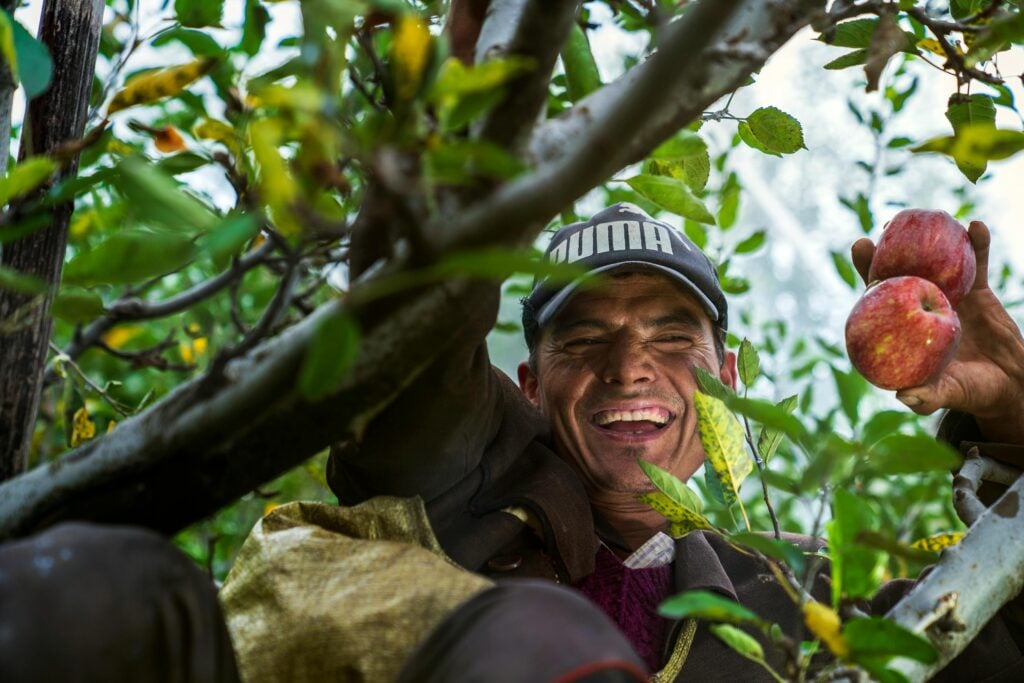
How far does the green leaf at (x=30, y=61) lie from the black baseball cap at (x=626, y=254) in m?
0.98

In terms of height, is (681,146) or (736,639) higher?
(681,146)

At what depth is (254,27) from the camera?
54.6 inches

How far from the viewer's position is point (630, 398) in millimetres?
1880

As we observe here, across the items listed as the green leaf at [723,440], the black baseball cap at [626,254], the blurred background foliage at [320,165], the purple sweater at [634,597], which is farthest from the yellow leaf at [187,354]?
the green leaf at [723,440]

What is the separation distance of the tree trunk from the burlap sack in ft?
1.03

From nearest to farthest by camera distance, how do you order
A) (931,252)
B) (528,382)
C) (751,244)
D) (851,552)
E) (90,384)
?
(851,552) → (931,252) → (90,384) → (528,382) → (751,244)

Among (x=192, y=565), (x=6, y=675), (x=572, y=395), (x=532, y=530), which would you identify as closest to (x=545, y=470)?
(x=532, y=530)

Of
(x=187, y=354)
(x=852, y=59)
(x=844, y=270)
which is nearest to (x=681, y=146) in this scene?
(x=852, y=59)

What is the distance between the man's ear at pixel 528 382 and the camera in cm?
212

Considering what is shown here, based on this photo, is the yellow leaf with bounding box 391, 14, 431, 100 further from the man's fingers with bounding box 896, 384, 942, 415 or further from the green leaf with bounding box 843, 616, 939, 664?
the man's fingers with bounding box 896, 384, 942, 415

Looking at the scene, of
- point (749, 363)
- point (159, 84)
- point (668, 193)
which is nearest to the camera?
point (159, 84)

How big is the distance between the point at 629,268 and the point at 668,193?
0.62 metres

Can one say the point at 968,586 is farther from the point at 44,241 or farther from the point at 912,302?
the point at 44,241

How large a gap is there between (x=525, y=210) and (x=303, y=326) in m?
0.25
